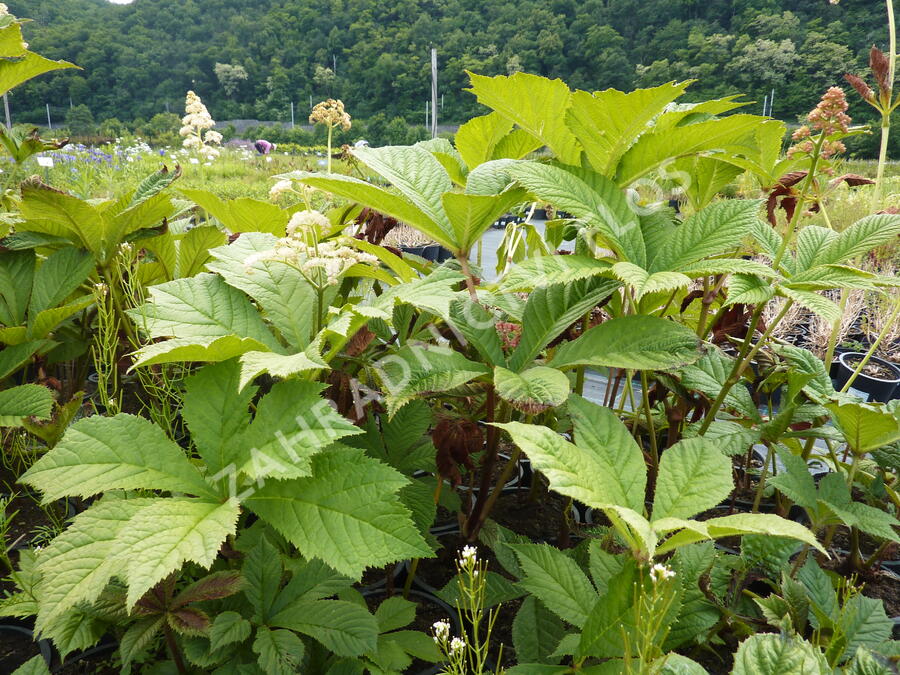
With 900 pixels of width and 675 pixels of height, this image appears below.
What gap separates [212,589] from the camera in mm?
713

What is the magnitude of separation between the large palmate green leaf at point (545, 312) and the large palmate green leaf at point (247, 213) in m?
0.50

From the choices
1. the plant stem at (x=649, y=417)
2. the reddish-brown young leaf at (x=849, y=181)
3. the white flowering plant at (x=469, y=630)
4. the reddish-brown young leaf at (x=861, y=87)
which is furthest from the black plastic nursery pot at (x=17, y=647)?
the reddish-brown young leaf at (x=861, y=87)

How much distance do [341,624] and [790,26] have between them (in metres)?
37.9

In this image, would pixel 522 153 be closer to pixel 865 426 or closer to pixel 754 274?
pixel 754 274

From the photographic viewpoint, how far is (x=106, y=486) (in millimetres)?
653

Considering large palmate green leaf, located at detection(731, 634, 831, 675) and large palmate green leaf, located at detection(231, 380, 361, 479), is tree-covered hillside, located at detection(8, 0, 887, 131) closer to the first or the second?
large palmate green leaf, located at detection(231, 380, 361, 479)

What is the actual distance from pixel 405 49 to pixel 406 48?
0.15m

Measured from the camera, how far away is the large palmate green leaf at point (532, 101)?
756 millimetres

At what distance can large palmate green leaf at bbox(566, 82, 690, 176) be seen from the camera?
2.40ft

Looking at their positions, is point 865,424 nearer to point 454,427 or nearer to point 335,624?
point 454,427

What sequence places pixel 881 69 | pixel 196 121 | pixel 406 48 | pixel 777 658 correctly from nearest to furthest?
1. pixel 777 658
2. pixel 881 69
3. pixel 196 121
4. pixel 406 48

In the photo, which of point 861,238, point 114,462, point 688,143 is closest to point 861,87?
point 861,238

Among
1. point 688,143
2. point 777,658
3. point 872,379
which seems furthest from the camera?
point 872,379

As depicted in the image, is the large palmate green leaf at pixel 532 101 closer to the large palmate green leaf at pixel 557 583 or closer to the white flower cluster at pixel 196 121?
the large palmate green leaf at pixel 557 583
